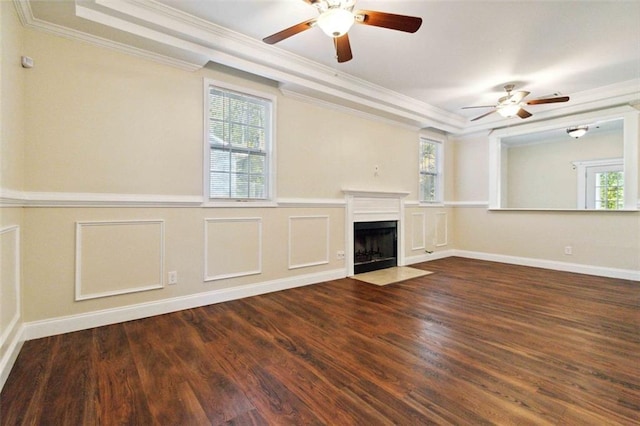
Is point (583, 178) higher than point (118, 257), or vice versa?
point (583, 178)

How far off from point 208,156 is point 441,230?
4851 millimetres

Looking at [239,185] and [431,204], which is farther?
[431,204]

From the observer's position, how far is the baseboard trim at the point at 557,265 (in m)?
4.31

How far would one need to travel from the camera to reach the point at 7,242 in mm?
1874

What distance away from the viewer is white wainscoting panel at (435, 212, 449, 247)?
6.02m

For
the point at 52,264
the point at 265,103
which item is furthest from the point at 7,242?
the point at 265,103

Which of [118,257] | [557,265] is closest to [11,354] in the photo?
[118,257]

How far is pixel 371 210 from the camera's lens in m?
4.76

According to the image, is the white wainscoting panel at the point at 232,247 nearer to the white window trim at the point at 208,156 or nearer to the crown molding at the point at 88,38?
the white window trim at the point at 208,156

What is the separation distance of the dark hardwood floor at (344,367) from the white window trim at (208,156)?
1.13m

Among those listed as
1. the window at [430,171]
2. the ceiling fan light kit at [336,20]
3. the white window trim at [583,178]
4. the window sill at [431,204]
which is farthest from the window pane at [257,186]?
the white window trim at [583,178]

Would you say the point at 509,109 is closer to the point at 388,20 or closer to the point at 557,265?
the point at 557,265

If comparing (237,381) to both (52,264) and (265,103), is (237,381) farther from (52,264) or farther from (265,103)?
(265,103)

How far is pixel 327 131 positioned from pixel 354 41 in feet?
4.25
